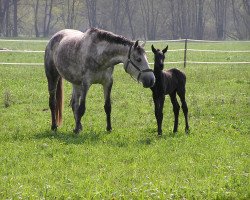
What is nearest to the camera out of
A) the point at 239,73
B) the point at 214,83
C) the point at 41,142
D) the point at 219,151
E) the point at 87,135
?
the point at 219,151

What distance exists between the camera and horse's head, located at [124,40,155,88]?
9961mm

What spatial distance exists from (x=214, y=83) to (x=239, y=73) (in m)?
4.64

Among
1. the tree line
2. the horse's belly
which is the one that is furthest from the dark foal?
the tree line

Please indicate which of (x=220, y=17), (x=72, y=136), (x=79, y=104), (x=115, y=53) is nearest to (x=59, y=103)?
(x=79, y=104)

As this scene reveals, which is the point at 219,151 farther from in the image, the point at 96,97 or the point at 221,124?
the point at 96,97

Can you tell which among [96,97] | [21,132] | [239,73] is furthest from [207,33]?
[21,132]

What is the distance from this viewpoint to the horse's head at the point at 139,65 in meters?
9.96

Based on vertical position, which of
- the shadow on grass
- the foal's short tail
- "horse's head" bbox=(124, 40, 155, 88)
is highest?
"horse's head" bbox=(124, 40, 155, 88)

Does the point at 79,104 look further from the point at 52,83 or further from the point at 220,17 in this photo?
the point at 220,17

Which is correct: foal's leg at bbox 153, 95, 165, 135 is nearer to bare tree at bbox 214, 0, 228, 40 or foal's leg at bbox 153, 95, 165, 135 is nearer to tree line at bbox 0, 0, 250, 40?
tree line at bbox 0, 0, 250, 40

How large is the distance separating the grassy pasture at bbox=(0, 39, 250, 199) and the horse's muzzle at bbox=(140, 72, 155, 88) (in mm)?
1052

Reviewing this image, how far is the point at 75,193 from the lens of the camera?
6551 millimetres

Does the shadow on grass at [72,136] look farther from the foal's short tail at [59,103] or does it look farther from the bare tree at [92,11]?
the bare tree at [92,11]

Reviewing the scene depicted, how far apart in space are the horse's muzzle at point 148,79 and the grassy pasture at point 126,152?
105cm
